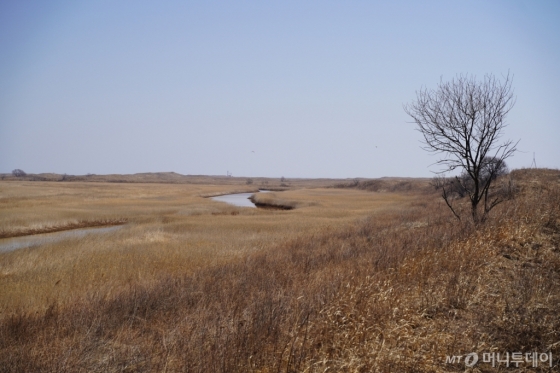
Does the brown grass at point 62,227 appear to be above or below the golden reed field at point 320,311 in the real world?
below

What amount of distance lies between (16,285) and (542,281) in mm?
14583

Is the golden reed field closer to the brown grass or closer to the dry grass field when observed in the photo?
the dry grass field

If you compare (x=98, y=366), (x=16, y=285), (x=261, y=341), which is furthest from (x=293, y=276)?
(x=16, y=285)

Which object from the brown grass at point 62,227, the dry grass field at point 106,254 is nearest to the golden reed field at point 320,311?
the dry grass field at point 106,254

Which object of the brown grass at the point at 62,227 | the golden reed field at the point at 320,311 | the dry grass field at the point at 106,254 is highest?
the golden reed field at the point at 320,311

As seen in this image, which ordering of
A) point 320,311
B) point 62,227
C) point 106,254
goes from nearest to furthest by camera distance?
point 320,311, point 106,254, point 62,227

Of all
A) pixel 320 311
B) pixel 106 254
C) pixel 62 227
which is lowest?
pixel 62 227

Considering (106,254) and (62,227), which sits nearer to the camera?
(106,254)

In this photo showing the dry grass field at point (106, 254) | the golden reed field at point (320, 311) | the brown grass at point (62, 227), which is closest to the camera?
the golden reed field at point (320, 311)

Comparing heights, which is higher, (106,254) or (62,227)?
(106,254)

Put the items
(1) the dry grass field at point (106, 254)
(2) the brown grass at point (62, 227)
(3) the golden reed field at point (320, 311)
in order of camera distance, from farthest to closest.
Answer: (2) the brown grass at point (62, 227), (1) the dry grass field at point (106, 254), (3) the golden reed field at point (320, 311)

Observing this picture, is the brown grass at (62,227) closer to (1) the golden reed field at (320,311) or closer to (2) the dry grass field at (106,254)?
(2) the dry grass field at (106,254)

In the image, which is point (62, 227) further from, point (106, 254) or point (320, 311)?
point (320, 311)

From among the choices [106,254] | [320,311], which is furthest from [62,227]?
[320,311]
